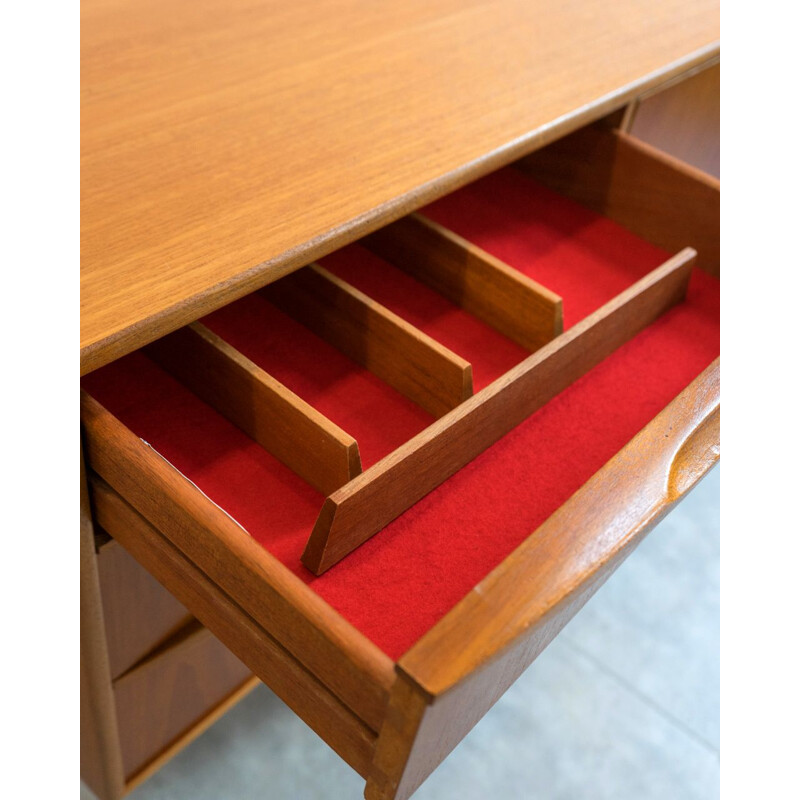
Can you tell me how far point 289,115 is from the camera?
0.71m

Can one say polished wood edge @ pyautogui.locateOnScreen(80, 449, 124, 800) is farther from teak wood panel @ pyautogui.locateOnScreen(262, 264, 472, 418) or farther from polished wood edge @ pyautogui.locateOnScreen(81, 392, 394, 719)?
teak wood panel @ pyautogui.locateOnScreen(262, 264, 472, 418)

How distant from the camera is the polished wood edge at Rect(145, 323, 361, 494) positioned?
562 millimetres

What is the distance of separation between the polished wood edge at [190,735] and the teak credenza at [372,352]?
0.02 m

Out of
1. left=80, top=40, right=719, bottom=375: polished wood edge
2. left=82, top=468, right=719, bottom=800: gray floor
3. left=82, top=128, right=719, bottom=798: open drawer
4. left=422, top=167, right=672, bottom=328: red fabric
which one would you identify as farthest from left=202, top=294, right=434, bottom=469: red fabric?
left=82, top=468, right=719, bottom=800: gray floor

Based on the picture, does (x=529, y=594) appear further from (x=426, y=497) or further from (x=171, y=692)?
(x=171, y=692)

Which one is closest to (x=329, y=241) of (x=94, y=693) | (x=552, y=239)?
(x=552, y=239)

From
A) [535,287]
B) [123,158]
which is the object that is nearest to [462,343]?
[535,287]

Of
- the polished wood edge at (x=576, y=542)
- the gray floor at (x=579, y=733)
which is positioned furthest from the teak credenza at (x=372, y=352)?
the gray floor at (x=579, y=733)

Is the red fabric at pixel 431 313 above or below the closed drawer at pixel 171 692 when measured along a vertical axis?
above

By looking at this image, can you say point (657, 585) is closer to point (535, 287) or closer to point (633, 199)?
point (633, 199)

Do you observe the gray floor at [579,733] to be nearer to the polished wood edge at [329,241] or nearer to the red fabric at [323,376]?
the red fabric at [323,376]

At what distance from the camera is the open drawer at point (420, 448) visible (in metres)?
0.44

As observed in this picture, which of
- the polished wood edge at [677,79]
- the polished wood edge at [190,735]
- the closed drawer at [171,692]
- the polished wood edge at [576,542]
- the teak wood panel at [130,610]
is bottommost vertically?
the polished wood edge at [190,735]

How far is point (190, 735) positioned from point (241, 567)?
0.64 m
